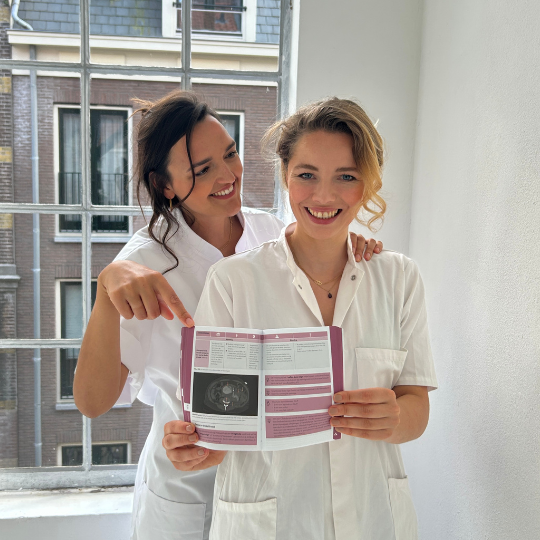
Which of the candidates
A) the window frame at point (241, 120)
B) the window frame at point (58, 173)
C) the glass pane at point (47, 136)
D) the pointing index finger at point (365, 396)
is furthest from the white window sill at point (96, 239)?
the pointing index finger at point (365, 396)

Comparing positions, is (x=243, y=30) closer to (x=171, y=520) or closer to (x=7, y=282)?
(x=7, y=282)

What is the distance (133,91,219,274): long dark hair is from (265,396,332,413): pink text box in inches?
20.0

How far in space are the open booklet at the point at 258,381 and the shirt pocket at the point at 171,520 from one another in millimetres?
454

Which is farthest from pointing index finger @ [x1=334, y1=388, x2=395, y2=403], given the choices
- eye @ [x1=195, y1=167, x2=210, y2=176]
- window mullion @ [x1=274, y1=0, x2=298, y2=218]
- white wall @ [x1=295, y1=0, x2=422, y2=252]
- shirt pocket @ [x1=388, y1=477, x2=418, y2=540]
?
window mullion @ [x1=274, y1=0, x2=298, y2=218]

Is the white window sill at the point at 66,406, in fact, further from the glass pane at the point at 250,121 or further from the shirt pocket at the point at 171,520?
the glass pane at the point at 250,121

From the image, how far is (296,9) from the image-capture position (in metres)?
1.92

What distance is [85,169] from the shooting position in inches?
78.4

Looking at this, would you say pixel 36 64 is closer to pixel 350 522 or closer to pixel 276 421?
pixel 276 421

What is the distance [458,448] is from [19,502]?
65.5 inches

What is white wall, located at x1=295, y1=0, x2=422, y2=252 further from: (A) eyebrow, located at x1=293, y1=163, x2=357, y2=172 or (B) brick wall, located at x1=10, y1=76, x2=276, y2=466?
(A) eyebrow, located at x1=293, y1=163, x2=357, y2=172

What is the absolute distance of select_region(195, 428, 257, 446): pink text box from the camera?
101cm

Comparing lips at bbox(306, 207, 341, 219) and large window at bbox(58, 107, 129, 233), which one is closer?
lips at bbox(306, 207, 341, 219)

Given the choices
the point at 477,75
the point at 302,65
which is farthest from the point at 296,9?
the point at 477,75

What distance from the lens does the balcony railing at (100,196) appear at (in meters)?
2.02
